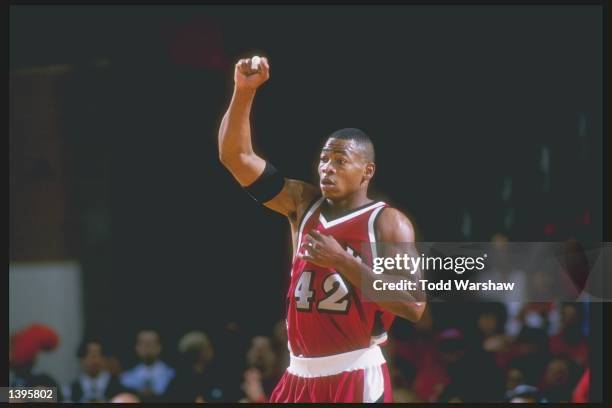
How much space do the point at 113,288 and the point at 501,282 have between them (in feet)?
7.97

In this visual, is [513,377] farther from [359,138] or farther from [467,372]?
[359,138]

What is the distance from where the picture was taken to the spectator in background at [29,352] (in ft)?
18.5

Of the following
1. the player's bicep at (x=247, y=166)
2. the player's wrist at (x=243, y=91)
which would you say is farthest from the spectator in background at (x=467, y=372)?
the player's wrist at (x=243, y=91)

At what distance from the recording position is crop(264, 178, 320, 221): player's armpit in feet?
16.7

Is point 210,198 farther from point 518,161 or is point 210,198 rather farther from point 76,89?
point 518,161

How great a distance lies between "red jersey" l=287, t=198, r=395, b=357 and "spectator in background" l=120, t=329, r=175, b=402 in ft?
3.98

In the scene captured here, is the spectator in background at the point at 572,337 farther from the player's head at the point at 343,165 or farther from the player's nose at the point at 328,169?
the player's nose at the point at 328,169

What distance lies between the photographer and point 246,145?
16.3 feet

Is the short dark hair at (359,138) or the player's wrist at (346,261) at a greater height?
the short dark hair at (359,138)

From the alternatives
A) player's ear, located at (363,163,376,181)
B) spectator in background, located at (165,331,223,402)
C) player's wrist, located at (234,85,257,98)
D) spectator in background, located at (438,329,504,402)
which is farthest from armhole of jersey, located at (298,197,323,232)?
spectator in background, located at (438,329,504,402)

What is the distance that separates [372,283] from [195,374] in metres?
1.64

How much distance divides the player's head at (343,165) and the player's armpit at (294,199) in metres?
0.14

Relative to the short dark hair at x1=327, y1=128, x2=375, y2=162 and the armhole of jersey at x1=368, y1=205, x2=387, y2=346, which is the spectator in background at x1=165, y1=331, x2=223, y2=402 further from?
the short dark hair at x1=327, y1=128, x2=375, y2=162

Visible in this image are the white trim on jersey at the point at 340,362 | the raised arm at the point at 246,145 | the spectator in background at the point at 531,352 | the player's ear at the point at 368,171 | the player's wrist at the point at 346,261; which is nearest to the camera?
the player's wrist at the point at 346,261
